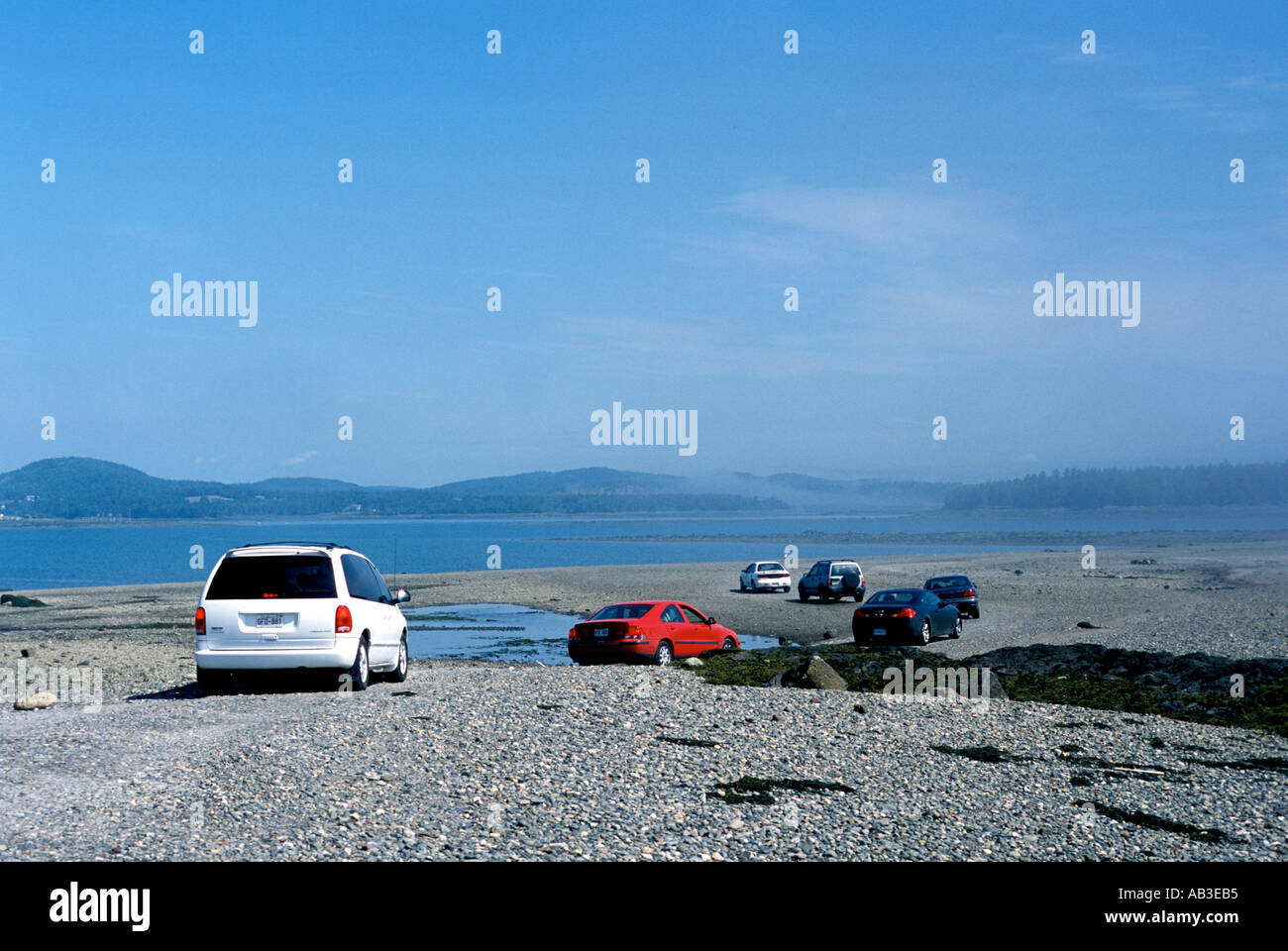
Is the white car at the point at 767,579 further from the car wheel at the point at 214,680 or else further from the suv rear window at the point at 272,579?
the suv rear window at the point at 272,579

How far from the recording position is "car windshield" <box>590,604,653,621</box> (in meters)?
25.3

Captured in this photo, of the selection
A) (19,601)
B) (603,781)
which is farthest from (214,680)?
(19,601)

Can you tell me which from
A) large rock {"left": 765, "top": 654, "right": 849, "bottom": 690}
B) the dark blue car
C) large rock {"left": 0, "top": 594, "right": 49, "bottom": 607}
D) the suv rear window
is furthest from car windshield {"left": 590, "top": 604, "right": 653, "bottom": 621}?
large rock {"left": 0, "top": 594, "right": 49, "bottom": 607}

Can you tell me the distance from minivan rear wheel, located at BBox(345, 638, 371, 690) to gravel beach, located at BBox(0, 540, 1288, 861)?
0.42 meters

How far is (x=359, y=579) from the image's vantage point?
719 inches

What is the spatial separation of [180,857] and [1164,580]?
69.1 meters

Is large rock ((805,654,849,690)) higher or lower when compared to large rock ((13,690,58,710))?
lower

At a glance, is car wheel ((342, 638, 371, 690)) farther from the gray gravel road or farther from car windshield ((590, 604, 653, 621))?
car windshield ((590, 604, 653, 621))

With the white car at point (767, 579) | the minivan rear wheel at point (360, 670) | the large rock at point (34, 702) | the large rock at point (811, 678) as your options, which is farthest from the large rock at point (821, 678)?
the white car at point (767, 579)

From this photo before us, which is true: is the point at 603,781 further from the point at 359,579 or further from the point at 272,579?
the point at 359,579

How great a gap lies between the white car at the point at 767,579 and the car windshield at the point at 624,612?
36.6 metres

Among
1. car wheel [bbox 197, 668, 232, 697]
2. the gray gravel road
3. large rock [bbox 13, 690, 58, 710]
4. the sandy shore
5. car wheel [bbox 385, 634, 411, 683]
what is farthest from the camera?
the sandy shore

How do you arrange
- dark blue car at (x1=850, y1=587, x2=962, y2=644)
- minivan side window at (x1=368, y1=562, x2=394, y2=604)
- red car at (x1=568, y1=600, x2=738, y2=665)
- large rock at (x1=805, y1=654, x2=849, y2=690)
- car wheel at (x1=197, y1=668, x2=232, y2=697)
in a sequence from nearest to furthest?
car wheel at (x1=197, y1=668, x2=232, y2=697)
minivan side window at (x1=368, y1=562, x2=394, y2=604)
large rock at (x1=805, y1=654, x2=849, y2=690)
red car at (x1=568, y1=600, x2=738, y2=665)
dark blue car at (x1=850, y1=587, x2=962, y2=644)
